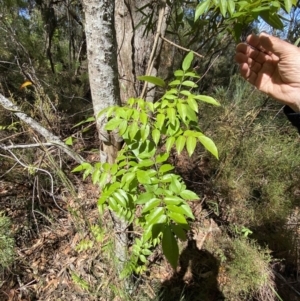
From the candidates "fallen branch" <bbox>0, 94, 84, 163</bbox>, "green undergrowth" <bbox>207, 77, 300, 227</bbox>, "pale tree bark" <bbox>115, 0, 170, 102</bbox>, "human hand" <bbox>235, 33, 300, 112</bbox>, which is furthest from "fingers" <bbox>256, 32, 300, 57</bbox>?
"green undergrowth" <bbox>207, 77, 300, 227</bbox>

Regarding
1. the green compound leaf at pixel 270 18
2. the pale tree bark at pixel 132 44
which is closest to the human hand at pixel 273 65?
the green compound leaf at pixel 270 18

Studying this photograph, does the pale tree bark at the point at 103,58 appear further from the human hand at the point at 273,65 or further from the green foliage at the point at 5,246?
the green foliage at the point at 5,246

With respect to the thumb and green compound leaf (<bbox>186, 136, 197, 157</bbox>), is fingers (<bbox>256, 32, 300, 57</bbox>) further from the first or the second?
green compound leaf (<bbox>186, 136, 197, 157</bbox>)

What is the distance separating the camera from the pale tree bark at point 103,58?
2.68 feet

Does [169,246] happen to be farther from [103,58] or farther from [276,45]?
[276,45]

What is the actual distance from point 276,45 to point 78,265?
1.85 m

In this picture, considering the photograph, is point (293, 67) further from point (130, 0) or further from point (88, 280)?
point (88, 280)

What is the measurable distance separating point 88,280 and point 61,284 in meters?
0.20

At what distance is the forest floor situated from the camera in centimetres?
171

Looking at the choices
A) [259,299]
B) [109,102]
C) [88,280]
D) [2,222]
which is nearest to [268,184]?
[259,299]

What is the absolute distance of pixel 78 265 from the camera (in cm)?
185

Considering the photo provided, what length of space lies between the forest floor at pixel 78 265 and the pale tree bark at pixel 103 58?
2.16ft

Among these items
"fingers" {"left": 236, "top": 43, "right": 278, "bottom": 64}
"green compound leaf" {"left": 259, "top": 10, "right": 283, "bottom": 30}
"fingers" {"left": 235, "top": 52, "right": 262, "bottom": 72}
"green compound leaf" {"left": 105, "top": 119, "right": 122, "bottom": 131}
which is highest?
"green compound leaf" {"left": 259, "top": 10, "right": 283, "bottom": 30}

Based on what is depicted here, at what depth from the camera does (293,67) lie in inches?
45.9
